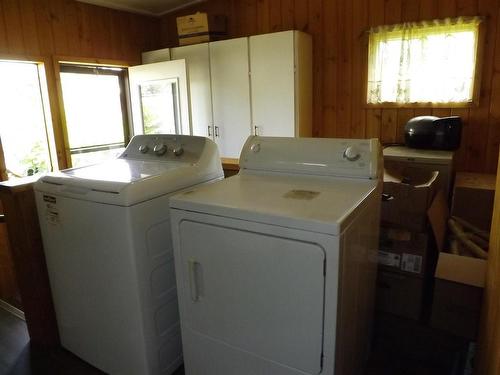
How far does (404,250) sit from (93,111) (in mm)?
3255

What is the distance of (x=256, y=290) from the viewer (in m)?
1.21

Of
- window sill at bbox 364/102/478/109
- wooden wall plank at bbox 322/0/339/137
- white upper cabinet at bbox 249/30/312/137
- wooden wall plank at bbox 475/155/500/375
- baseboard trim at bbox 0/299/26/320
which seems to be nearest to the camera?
wooden wall plank at bbox 475/155/500/375

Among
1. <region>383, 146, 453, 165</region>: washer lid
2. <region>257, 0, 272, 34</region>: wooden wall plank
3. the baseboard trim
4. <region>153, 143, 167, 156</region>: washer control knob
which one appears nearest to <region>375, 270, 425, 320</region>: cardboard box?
<region>383, 146, 453, 165</region>: washer lid

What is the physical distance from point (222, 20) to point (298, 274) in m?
3.11

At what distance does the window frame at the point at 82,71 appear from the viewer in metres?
3.22

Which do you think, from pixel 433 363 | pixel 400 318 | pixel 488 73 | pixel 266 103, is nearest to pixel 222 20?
pixel 266 103

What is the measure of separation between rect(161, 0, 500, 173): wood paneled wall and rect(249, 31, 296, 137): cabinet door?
0.39 m

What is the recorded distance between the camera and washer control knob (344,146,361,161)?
149 cm

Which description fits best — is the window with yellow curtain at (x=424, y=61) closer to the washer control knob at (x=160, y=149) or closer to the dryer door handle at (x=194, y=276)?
the washer control knob at (x=160, y=149)

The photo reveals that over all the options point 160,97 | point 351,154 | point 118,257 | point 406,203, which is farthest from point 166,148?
point 160,97

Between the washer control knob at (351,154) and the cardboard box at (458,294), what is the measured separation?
0.86 m

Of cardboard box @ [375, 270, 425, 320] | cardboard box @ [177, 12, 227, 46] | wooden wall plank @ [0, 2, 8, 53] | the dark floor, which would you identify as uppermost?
cardboard box @ [177, 12, 227, 46]

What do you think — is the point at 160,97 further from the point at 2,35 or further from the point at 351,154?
the point at 351,154

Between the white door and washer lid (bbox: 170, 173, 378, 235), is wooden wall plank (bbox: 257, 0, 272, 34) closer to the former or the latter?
the white door
